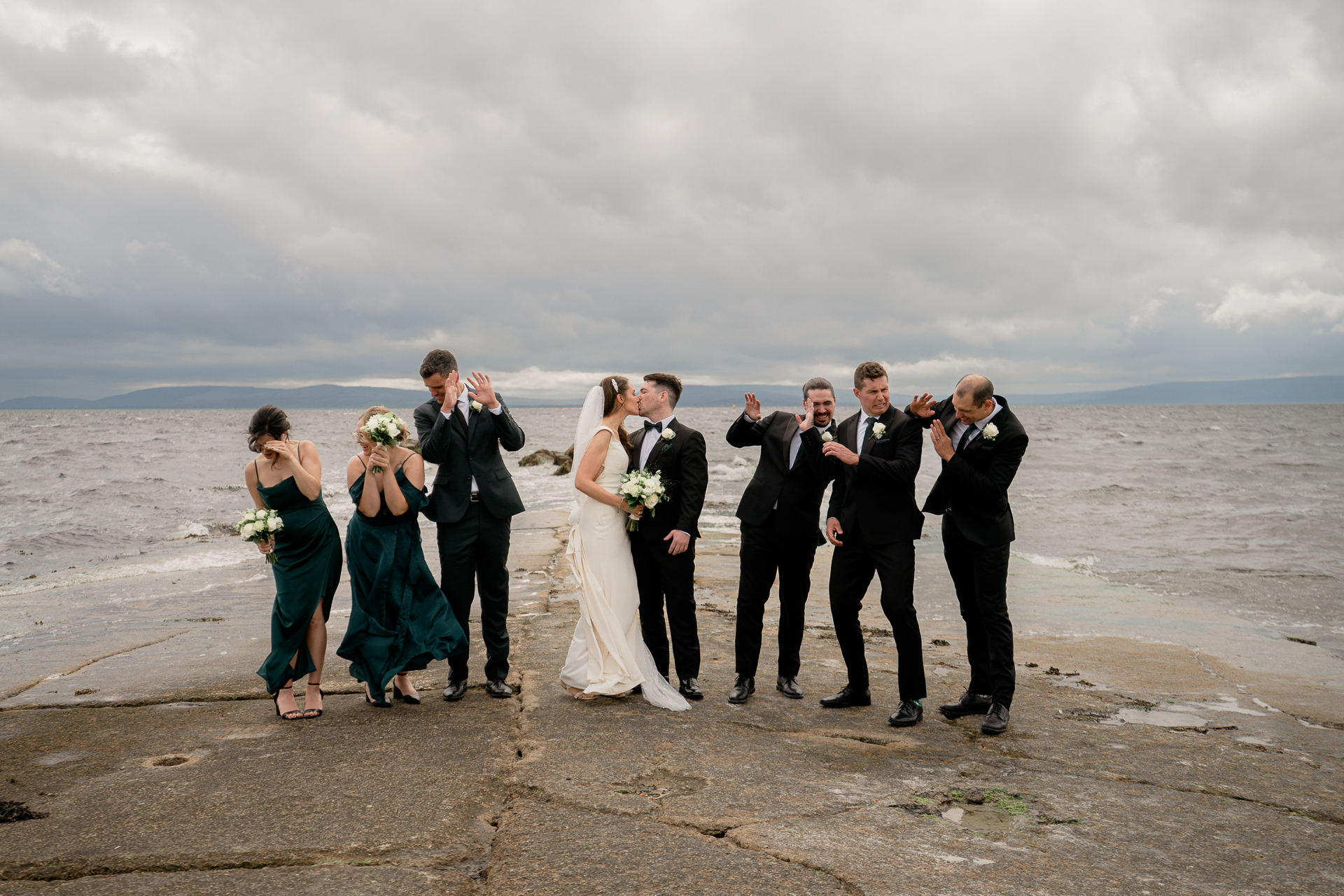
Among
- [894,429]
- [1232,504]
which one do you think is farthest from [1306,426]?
[894,429]

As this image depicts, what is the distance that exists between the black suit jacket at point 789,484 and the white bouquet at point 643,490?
2.04 feet

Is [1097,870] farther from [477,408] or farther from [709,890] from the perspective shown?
[477,408]

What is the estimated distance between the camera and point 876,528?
18.7 ft

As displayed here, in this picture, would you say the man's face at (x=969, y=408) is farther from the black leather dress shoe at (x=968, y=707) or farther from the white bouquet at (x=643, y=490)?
the white bouquet at (x=643, y=490)

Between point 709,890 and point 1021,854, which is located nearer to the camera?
point 709,890

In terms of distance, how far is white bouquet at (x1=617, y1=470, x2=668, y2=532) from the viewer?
5.66 meters

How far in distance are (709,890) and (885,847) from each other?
89 cm

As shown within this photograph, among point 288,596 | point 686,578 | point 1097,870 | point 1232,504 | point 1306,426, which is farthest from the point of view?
point 1306,426

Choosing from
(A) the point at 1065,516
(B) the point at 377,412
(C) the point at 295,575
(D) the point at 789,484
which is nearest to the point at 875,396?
(D) the point at 789,484

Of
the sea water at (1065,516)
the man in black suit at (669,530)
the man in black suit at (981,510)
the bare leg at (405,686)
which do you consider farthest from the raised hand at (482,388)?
the sea water at (1065,516)

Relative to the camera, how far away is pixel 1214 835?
12.4 ft

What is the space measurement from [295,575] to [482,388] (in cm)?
183

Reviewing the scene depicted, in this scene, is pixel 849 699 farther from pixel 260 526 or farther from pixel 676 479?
pixel 260 526

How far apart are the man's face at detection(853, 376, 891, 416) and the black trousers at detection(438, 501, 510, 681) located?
9.09ft
